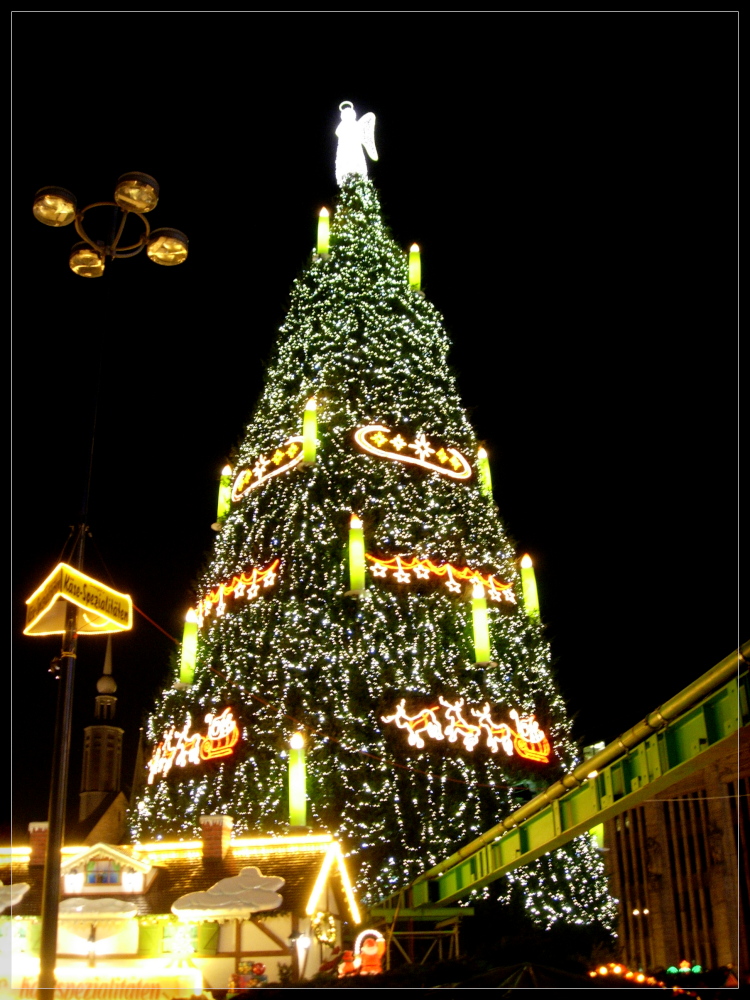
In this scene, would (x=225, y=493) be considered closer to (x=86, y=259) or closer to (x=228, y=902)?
(x=228, y=902)

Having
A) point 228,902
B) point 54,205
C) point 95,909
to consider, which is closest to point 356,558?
point 228,902

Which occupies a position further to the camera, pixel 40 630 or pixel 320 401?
pixel 320 401

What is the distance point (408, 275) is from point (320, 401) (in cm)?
712

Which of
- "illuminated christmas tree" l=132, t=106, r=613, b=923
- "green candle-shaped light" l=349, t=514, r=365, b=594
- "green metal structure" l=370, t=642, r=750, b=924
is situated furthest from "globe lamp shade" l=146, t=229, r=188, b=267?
"green candle-shaped light" l=349, t=514, r=365, b=594

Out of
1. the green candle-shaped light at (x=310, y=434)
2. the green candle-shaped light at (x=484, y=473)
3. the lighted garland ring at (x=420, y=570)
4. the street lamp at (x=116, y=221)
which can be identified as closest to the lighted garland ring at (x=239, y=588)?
the lighted garland ring at (x=420, y=570)

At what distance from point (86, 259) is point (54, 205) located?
2.46 feet

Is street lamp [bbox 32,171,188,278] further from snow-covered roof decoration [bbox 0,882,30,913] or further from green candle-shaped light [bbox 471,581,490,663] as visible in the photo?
green candle-shaped light [bbox 471,581,490,663]

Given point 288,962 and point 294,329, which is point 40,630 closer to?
point 288,962

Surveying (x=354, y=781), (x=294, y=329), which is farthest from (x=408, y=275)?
(x=354, y=781)

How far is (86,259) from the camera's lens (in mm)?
10914

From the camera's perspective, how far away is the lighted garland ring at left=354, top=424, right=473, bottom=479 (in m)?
26.5

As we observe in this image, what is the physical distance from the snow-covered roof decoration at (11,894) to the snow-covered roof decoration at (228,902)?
9.19 feet

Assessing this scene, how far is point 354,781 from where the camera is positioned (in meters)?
22.2

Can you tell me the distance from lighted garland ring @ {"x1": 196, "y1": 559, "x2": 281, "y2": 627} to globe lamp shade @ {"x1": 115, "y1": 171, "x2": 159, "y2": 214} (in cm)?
1542
